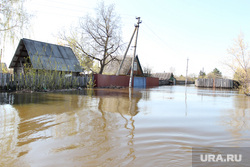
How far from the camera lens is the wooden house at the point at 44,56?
15812 mm

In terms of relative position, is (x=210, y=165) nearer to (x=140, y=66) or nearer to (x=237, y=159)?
(x=237, y=159)

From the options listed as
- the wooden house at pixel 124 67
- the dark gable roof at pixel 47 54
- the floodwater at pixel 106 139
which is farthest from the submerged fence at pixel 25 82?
the wooden house at pixel 124 67

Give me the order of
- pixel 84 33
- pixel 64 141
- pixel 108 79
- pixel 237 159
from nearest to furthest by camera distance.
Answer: pixel 237 159 < pixel 64 141 < pixel 108 79 < pixel 84 33

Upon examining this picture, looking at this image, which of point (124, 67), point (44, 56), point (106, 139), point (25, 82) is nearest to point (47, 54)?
point (44, 56)

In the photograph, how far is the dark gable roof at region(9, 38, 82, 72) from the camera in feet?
51.6

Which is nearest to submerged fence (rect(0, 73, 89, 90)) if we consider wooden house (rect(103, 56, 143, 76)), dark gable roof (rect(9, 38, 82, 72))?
dark gable roof (rect(9, 38, 82, 72))

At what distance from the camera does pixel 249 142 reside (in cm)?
315

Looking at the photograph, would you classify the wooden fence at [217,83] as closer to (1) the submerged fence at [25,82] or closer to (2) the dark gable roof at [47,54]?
(2) the dark gable roof at [47,54]

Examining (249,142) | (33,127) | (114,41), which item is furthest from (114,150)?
(114,41)

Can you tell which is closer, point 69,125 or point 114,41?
point 69,125

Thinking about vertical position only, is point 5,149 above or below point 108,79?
below

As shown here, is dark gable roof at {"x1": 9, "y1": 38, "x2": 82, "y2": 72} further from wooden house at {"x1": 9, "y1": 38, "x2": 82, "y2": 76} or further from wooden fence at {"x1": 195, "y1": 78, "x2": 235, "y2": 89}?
wooden fence at {"x1": 195, "y1": 78, "x2": 235, "y2": 89}

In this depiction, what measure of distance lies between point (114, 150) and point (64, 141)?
0.85 metres

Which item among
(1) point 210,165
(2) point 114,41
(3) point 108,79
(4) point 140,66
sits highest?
(2) point 114,41
